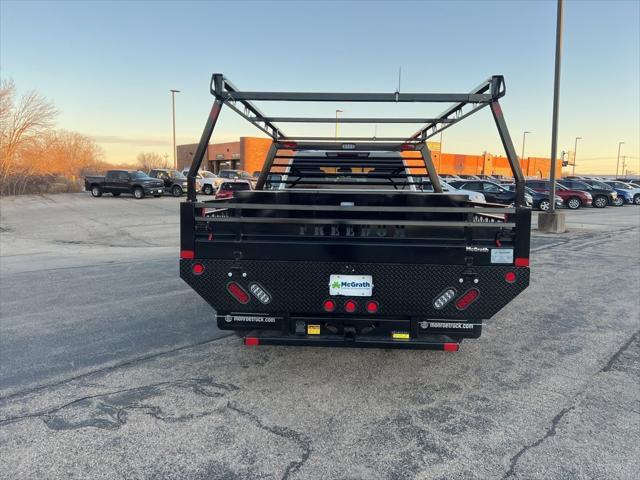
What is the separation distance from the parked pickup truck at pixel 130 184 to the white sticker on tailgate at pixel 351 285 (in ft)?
96.6

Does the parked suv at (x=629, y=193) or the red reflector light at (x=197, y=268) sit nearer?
the red reflector light at (x=197, y=268)

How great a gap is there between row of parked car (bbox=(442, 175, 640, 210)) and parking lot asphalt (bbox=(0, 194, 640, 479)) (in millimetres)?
16975

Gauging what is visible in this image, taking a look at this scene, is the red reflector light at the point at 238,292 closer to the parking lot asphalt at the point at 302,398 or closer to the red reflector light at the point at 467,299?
the parking lot asphalt at the point at 302,398

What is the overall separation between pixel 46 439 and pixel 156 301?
351cm

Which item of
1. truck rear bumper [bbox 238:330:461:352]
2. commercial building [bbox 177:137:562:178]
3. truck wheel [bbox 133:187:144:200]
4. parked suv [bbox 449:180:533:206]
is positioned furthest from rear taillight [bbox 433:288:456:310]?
commercial building [bbox 177:137:562:178]

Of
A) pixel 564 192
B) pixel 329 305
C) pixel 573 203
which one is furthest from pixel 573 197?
pixel 329 305

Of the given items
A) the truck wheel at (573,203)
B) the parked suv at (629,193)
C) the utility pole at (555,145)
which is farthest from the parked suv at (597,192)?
the utility pole at (555,145)

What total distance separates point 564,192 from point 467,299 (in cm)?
2806

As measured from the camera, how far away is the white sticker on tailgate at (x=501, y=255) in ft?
10.6

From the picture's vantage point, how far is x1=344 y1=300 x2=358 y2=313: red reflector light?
11.0ft

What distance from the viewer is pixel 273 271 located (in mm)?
3336

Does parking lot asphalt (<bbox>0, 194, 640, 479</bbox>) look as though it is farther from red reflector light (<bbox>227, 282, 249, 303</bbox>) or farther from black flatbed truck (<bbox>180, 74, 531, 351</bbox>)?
red reflector light (<bbox>227, 282, 249, 303</bbox>)

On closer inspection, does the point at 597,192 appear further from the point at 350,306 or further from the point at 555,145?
the point at 350,306

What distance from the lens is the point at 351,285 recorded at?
10.9 ft
